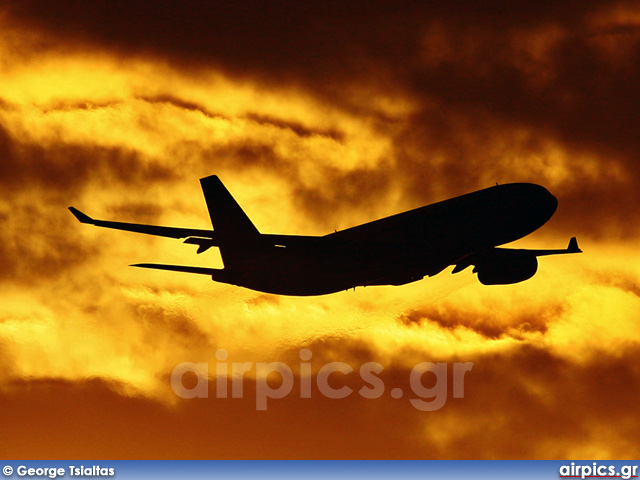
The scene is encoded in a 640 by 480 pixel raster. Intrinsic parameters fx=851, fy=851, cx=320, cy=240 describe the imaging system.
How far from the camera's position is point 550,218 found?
53.1 metres

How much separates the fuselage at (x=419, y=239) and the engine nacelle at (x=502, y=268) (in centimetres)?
691

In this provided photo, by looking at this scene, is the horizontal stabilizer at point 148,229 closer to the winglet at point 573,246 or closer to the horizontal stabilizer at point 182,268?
the horizontal stabilizer at point 182,268

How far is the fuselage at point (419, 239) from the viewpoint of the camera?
2007 inches

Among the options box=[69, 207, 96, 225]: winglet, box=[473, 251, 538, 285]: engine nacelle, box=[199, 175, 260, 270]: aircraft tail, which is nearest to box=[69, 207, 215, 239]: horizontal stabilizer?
box=[69, 207, 96, 225]: winglet

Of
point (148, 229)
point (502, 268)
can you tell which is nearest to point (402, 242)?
point (502, 268)

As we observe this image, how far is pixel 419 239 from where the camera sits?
167 ft

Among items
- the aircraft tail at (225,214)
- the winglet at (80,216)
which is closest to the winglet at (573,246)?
the aircraft tail at (225,214)

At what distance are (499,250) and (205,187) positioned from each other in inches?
875

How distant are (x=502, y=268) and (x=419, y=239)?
36.8 ft

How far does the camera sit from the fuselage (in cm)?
5097

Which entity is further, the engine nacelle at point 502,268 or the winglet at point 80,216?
Answer: the engine nacelle at point 502,268

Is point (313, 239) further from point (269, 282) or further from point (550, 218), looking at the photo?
point (550, 218)

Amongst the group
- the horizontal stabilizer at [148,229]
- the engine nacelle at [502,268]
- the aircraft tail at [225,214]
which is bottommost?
the horizontal stabilizer at [148,229]

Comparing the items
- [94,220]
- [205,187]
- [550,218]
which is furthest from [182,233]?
[550,218]
